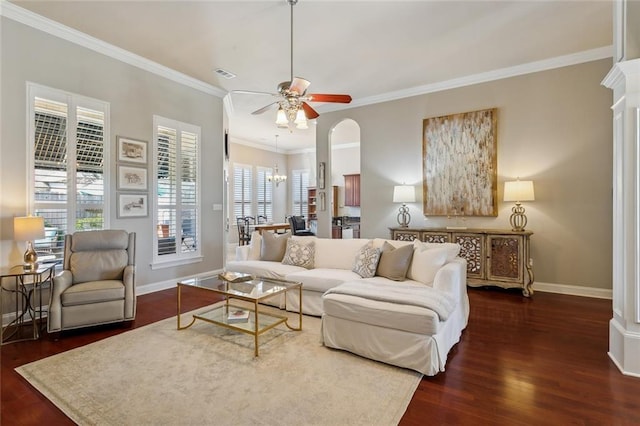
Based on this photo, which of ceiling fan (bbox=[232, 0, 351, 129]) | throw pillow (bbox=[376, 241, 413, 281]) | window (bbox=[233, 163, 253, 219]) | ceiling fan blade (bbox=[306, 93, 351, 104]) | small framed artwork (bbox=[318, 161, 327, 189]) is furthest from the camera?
window (bbox=[233, 163, 253, 219])

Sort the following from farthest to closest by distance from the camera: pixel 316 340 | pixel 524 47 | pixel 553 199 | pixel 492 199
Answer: pixel 492 199, pixel 553 199, pixel 524 47, pixel 316 340

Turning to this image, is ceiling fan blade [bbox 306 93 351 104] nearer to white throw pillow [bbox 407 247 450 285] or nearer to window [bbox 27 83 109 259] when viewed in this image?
white throw pillow [bbox 407 247 450 285]

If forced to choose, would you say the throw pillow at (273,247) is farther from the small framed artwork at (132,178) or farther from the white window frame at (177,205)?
the small framed artwork at (132,178)

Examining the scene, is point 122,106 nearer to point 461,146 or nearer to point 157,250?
point 157,250

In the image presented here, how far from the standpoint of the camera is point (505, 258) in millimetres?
4512

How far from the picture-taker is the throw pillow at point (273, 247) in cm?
439

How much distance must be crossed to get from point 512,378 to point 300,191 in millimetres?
9736

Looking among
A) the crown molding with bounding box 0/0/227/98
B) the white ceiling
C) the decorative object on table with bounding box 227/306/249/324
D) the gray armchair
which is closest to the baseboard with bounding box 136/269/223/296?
the gray armchair

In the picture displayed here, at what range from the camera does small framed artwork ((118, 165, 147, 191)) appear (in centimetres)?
434

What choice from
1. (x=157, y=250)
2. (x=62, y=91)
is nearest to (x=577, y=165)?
(x=157, y=250)

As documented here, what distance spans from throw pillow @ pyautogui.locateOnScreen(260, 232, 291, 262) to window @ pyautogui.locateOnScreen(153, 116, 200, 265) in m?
1.55

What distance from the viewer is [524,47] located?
417cm

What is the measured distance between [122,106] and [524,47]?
17.8 feet

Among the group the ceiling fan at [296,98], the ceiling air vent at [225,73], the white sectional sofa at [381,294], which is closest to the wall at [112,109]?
the ceiling air vent at [225,73]
